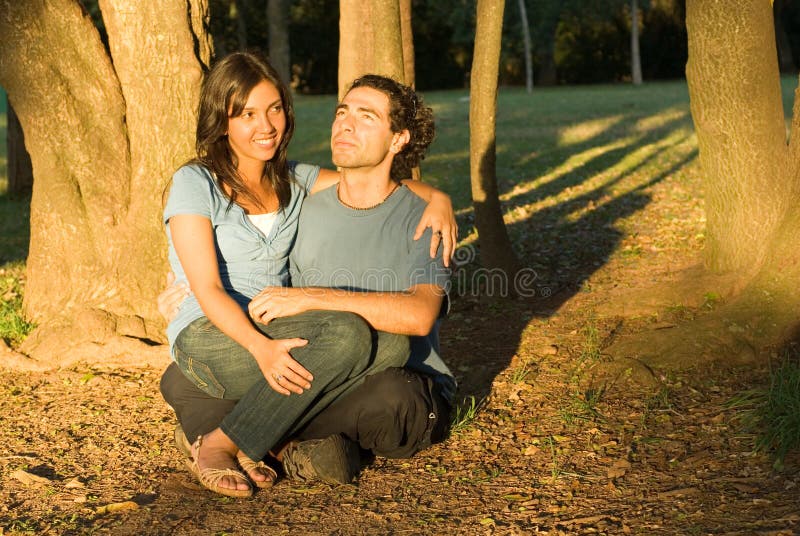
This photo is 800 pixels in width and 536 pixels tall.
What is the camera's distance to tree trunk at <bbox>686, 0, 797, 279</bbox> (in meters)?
5.75

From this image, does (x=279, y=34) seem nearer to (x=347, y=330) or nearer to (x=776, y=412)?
(x=347, y=330)

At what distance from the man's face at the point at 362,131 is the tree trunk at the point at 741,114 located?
98.0 inches

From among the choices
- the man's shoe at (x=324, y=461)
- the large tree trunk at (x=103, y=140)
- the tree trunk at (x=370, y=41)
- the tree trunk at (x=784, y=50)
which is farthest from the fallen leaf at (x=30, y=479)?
the tree trunk at (x=784, y=50)

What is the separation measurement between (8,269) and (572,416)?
577 centimetres

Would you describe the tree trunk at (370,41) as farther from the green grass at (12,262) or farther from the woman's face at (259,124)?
the green grass at (12,262)

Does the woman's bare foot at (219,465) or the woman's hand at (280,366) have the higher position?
the woman's hand at (280,366)

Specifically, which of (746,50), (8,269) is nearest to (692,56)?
(746,50)

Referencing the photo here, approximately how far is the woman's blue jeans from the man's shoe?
12 cm

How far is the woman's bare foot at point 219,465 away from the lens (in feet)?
12.8

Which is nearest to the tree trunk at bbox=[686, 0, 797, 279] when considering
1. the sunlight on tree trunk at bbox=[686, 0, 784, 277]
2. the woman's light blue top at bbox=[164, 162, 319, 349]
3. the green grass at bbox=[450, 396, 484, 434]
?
the sunlight on tree trunk at bbox=[686, 0, 784, 277]

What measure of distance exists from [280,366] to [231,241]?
2.29 feet

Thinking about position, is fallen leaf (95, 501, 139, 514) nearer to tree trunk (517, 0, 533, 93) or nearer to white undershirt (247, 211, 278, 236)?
white undershirt (247, 211, 278, 236)

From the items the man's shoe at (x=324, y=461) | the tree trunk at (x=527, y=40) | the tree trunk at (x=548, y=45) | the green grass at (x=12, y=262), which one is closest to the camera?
the man's shoe at (x=324, y=461)

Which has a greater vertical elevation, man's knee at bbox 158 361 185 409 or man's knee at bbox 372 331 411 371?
man's knee at bbox 372 331 411 371
